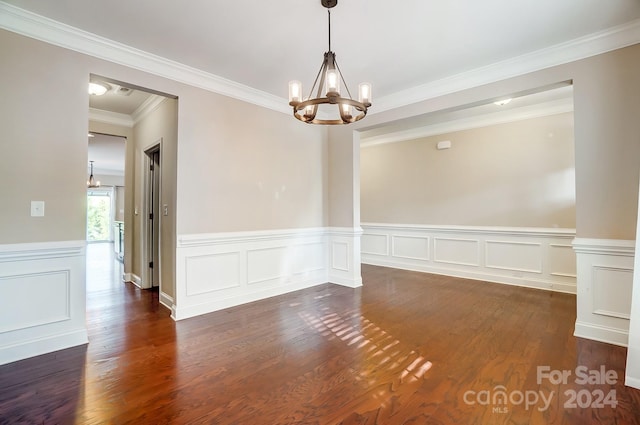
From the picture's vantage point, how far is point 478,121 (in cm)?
509

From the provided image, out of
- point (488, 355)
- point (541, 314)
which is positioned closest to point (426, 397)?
point (488, 355)

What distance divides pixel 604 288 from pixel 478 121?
10.8 ft

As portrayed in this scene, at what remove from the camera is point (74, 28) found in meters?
2.59

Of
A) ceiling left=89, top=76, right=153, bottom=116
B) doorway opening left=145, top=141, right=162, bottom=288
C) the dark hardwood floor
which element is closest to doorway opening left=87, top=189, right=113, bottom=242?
ceiling left=89, top=76, right=153, bottom=116

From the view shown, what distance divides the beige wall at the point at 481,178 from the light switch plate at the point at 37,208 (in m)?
5.45

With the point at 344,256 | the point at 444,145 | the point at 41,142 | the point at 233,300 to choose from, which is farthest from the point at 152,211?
the point at 444,145

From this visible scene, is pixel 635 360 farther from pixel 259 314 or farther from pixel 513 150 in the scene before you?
pixel 513 150

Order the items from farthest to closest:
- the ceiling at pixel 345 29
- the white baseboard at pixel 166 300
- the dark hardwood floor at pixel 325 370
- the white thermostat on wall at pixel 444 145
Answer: the white thermostat on wall at pixel 444 145
the white baseboard at pixel 166 300
the ceiling at pixel 345 29
the dark hardwood floor at pixel 325 370

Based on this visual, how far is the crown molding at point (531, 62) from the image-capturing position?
266 centimetres

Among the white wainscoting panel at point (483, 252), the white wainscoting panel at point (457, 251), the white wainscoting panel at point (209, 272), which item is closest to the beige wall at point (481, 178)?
the white wainscoting panel at point (483, 252)

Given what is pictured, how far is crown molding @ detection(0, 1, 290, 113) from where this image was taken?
2.39 m

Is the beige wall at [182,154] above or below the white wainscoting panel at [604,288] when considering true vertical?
above

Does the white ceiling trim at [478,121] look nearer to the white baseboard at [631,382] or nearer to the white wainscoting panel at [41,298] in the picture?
the white baseboard at [631,382]

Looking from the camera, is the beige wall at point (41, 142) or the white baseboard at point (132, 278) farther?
the white baseboard at point (132, 278)
